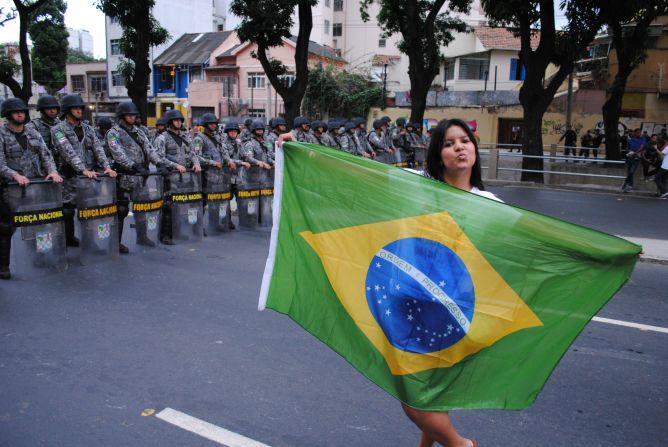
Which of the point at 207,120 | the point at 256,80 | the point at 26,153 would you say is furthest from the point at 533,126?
the point at 256,80

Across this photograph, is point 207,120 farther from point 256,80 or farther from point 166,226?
point 256,80

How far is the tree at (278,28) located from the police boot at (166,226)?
12.9 metres

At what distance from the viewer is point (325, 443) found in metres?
3.46

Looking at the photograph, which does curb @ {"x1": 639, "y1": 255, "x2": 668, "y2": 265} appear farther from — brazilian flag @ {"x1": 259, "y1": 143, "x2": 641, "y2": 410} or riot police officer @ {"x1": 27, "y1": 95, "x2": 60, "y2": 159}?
riot police officer @ {"x1": 27, "y1": 95, "x2": 60, "y2": 159}

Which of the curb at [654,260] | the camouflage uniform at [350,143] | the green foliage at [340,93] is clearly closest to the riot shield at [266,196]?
the camouflage uniform at [350,143]

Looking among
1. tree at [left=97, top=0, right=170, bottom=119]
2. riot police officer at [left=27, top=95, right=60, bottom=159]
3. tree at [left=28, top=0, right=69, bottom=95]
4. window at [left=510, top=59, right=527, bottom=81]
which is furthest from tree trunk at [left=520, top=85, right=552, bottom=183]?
tree at [left=28, top=0, right=69, bottom=95]

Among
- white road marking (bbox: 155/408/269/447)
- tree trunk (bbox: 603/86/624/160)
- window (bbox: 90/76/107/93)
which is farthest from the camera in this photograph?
window (bbox: 90/76/107/93)

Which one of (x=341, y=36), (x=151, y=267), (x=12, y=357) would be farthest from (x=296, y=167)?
(x=341, y=36)

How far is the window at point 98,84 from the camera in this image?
57656mm

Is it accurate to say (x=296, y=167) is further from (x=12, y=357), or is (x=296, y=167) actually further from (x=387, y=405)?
(x=12, y=357)

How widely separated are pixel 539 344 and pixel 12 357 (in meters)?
3.99

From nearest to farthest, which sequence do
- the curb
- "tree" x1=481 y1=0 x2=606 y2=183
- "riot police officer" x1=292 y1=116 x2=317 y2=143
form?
the curb
"riot police officer" x1=292 y1=116 x2=317 y2=143
"tree" x1=481 y1=0 x2=606 y2=183

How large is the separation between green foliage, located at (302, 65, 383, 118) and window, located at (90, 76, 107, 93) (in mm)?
24190

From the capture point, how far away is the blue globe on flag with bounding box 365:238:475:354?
2557mm
